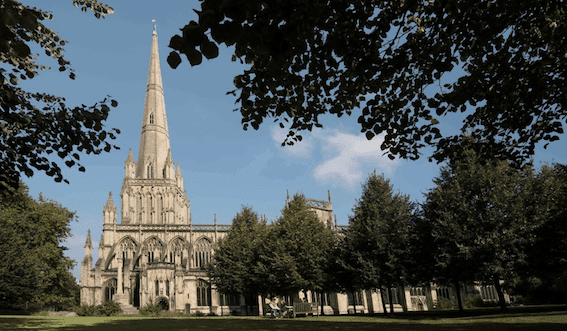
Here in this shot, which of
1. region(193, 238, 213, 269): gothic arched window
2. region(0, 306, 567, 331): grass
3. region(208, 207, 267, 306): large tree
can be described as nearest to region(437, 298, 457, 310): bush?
region(208, 207, 267, 306): large tree

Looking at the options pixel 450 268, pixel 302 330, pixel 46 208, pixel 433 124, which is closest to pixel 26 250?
pixel 46 208

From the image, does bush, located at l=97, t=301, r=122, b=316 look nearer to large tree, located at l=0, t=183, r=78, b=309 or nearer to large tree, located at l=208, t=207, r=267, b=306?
large tree, located at l=0, t=183, r=78, b=309

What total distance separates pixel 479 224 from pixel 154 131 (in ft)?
243

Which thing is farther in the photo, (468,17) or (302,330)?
(302,330)

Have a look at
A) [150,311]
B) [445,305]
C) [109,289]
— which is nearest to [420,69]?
[150,311]

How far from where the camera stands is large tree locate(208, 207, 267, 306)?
42.3m

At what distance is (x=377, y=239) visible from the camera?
31.3m

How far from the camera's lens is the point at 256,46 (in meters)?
4.50

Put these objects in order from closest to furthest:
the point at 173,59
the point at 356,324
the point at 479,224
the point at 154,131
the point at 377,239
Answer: the point at 173,59 < the point at 356,324 < the point at 479,224 < the point at 377,239 < the point at 154,131

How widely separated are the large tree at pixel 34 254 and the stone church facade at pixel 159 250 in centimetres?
767

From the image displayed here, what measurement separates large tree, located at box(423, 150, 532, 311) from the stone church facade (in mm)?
11395

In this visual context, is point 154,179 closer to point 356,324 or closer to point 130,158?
point 130,158

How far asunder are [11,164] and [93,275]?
54.8 meters

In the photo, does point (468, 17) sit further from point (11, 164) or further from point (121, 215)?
point (121, 215)
